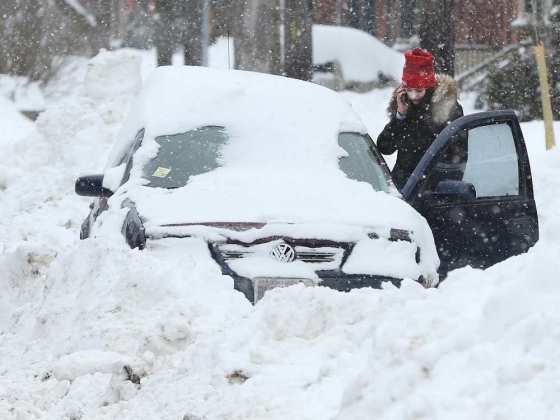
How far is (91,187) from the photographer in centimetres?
679

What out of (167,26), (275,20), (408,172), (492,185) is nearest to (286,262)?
(492,185)

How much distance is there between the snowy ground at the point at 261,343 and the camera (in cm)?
312

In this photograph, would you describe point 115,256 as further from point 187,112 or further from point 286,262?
point 187,112

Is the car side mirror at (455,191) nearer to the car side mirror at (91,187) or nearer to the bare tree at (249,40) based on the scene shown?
the car side mirror at (91,187)

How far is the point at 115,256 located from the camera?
566cm

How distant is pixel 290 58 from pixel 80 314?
10.0 m

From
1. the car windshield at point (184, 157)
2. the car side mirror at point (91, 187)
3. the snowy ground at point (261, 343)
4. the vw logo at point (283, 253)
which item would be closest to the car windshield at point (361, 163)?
the car windshield at point (184, 157)

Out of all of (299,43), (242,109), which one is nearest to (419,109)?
(242,109)

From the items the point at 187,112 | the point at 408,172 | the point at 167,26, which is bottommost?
the point at 167,26

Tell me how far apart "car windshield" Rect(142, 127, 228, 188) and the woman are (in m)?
1.33

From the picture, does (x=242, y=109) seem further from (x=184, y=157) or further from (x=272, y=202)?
(x=272, y=202)

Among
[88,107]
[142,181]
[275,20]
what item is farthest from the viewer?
[275,20]

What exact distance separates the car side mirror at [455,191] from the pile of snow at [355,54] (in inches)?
736

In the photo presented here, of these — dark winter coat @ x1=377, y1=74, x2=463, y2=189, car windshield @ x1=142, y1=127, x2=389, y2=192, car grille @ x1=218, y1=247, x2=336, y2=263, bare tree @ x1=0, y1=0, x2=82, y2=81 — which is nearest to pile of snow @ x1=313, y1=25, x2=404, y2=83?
bare tree @ x1=0, y1=0, x2=82, y2=81
